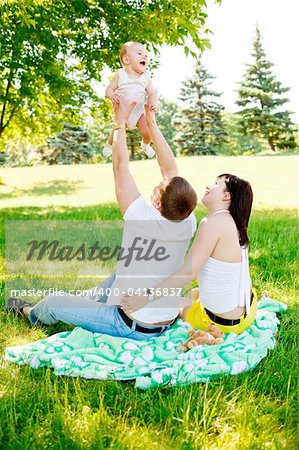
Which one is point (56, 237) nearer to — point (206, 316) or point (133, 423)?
point (206, 316)

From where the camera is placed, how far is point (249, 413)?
2500 mm

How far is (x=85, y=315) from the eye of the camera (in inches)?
140

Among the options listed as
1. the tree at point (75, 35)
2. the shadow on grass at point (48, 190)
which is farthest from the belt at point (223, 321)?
the shadow on grass at point (48, 190)

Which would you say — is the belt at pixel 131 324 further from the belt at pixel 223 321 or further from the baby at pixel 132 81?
the baby at pixel 132 81

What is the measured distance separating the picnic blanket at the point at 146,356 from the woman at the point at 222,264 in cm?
16

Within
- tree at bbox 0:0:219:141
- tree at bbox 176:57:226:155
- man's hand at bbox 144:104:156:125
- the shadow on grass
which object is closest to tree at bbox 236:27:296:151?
tree at bbox 176:57:226:155

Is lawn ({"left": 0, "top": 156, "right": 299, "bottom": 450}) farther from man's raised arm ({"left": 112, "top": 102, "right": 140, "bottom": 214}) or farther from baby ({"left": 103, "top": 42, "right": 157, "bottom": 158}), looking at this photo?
baby ({"left": 103, "top": 42, "right": 157, "bottom": 158})

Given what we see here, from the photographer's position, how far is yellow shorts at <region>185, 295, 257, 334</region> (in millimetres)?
3516

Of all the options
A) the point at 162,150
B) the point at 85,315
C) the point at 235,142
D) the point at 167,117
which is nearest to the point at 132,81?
the point at 162,150

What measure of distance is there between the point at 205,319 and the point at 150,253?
0.63 m

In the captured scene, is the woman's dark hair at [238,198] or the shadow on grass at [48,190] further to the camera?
the shadow on grass at [48,190]

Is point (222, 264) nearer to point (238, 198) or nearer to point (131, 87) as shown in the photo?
point (238, 198)

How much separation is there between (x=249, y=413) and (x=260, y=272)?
9.16 feet

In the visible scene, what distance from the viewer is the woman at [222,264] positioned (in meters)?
3.29
